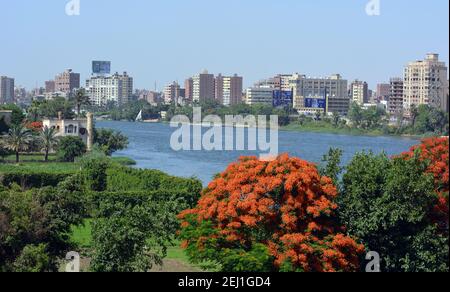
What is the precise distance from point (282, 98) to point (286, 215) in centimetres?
11474

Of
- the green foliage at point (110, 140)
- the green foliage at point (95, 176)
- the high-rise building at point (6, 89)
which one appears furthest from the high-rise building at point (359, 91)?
the green foliage at point (95, 176)

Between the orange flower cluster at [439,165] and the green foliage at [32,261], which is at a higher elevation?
the orange flower cluster at [439,165]

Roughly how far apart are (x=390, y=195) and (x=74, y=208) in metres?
6.12

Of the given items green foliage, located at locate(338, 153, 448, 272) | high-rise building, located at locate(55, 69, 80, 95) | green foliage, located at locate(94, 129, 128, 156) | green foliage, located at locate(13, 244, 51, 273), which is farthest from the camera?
high-rise building, located at locate(55, 69, 80, 95)

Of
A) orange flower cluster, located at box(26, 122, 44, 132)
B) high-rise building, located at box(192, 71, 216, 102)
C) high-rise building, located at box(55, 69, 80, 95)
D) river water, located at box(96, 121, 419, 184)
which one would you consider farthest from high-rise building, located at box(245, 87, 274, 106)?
orange flower cluster, located at box(26, 122, 44, 132)

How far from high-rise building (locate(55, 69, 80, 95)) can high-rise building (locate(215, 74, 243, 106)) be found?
24.1 m

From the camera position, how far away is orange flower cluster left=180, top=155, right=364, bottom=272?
1320 cm

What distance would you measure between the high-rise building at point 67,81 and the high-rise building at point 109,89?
3.62 meters

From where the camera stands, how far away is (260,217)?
45.0ft

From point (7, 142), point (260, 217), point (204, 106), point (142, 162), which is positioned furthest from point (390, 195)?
point (204, 106)

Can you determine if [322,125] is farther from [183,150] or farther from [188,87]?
[188,87]

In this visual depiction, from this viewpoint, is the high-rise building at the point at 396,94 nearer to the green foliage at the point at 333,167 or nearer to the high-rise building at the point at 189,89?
the high-rise building at the point at 189,89

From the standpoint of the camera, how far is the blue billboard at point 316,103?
120625 mm

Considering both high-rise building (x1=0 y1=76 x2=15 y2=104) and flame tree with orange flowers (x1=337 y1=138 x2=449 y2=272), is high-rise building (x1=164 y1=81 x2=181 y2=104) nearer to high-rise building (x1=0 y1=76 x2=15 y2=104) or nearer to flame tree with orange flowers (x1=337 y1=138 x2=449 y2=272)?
high-rise building (x1=0 y1=76 x2=15 y2=104)
